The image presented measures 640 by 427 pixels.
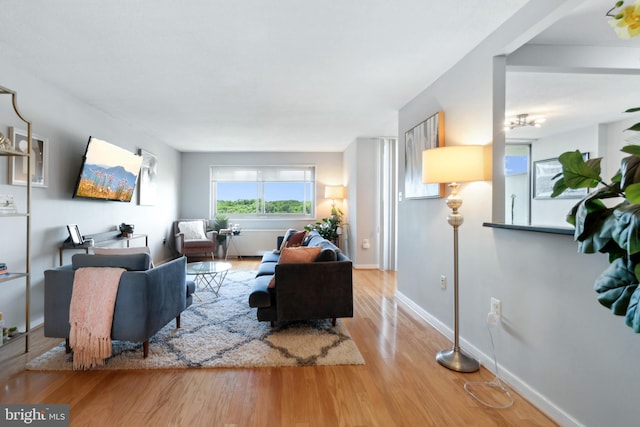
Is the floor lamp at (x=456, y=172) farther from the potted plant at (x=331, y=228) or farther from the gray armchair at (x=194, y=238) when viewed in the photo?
the gray armchair at (x=194, y=238)

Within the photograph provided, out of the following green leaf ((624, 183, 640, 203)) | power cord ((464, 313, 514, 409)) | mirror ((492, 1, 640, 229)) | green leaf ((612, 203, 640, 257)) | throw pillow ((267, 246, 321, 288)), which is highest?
mirror ((492, 1, 640, 229))

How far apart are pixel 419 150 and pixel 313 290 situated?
71.3 inches

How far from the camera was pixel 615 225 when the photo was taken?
933 millimetres

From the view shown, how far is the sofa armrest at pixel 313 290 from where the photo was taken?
2656 millimetres

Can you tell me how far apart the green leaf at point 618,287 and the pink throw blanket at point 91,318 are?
2664 millimetres

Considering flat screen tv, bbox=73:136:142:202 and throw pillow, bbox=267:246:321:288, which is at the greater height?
flat screen tv, bbox=73:136:142:202

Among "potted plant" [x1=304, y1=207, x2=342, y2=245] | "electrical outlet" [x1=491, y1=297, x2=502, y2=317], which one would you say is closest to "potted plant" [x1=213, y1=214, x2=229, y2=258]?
"potted plant" [x1=304, y1=207, x2=342, y2=245]

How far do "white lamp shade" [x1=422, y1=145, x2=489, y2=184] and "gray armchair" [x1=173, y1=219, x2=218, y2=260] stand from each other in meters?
4.85

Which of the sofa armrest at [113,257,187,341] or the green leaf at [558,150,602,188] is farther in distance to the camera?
the sofa armrest at [113,257,187,341]

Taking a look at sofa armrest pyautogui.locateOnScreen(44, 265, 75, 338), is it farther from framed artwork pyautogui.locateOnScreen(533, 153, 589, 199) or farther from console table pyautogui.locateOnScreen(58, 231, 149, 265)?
framed artwork pyautogui.locateOnScreen(533, 153, 589, 199)

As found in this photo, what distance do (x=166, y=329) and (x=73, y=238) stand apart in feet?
5.00

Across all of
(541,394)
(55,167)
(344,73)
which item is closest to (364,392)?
(541,394)

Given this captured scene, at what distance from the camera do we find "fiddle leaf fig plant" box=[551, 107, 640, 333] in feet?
2.81

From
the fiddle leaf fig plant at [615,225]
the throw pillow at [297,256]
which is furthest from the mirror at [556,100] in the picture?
the throw pillow at [297,256]
